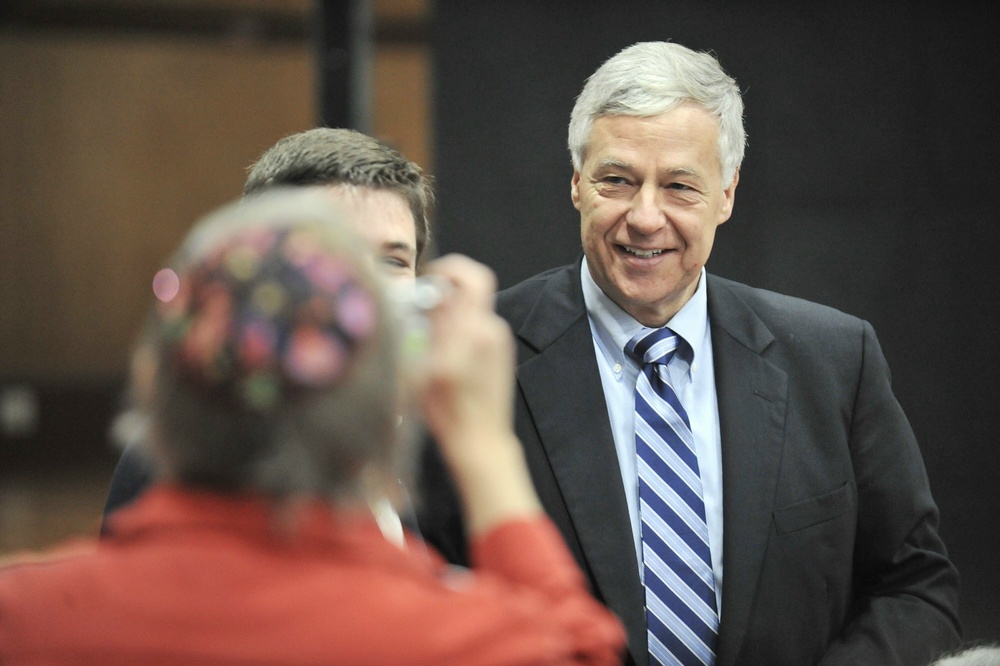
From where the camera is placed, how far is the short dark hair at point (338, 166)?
1789mm

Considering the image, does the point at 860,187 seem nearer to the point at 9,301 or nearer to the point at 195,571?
the point at 195,571

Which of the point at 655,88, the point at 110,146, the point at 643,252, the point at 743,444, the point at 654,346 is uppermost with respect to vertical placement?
the point at 655,88

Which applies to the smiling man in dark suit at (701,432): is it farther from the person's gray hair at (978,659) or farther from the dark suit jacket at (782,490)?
the person's gray hair at (978,659)

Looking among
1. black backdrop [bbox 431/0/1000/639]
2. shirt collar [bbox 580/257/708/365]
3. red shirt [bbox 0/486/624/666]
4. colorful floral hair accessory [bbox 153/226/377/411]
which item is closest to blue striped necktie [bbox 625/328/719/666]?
shirt collar [bbox 580/257/708/365]

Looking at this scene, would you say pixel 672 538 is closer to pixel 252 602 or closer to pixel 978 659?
pixel 978 659

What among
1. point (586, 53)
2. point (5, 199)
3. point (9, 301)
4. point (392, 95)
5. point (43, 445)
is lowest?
point (43, 445)

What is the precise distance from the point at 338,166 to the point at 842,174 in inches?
78.9

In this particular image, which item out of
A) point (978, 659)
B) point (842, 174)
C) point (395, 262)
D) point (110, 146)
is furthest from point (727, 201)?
point (110, 146)

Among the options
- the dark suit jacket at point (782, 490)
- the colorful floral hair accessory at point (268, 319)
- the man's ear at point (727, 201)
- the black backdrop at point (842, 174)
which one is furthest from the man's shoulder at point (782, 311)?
the colorful floral hair accessory at point (268, 319)

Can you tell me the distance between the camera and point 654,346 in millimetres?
1983

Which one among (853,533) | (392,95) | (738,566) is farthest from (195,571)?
(392,95)

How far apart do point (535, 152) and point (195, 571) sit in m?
2.47

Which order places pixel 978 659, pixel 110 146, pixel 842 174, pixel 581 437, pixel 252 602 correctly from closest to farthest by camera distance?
pixel 252 602 → pixel 978 659 → pixel 581 437 → pixel 842 174 → pixel 110 146

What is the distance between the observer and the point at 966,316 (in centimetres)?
339
